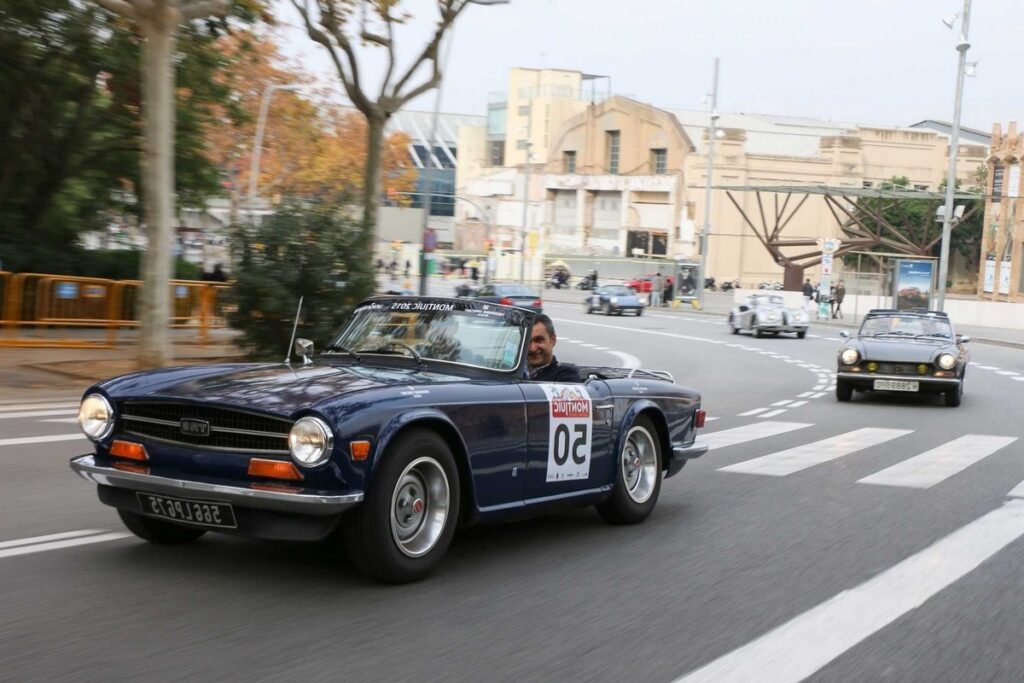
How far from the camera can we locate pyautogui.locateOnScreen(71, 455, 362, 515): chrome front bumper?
5.48 meters

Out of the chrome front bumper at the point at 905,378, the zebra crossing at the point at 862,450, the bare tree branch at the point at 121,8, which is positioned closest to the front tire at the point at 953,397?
the chrome front bumper at the point at 905,378

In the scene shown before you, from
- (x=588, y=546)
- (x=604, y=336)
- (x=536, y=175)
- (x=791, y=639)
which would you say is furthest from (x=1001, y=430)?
(x=536, y=175)

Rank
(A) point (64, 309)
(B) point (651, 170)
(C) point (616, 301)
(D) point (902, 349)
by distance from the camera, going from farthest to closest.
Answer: (B) point (651, 170)
(C) point (616, 301)
(A) point (64, 309)
(D) point (902, 349)

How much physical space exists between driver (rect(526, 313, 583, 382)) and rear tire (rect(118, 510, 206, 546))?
7.40 feet

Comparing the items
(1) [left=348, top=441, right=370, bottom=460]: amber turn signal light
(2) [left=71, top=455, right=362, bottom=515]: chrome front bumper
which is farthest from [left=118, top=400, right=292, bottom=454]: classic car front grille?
(1) [left=348, top=441, right=370, bottom=460]: amber turn signal light

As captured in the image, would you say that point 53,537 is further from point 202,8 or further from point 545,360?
point 202,8

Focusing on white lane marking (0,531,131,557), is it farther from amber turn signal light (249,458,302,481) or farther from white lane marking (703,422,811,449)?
white lane marking (703,422,811,449)

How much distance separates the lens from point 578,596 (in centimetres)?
605

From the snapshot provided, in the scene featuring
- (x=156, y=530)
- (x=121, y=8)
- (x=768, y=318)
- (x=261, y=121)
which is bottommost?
(x=156, y=530)

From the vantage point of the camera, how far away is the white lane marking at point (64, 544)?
6.44 m

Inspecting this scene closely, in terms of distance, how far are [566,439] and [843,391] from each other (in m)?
13.0

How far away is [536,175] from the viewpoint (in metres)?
119

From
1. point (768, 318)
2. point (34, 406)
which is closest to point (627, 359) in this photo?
point (768, 318)

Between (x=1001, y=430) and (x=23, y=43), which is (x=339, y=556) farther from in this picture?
(x=23, y=43)
